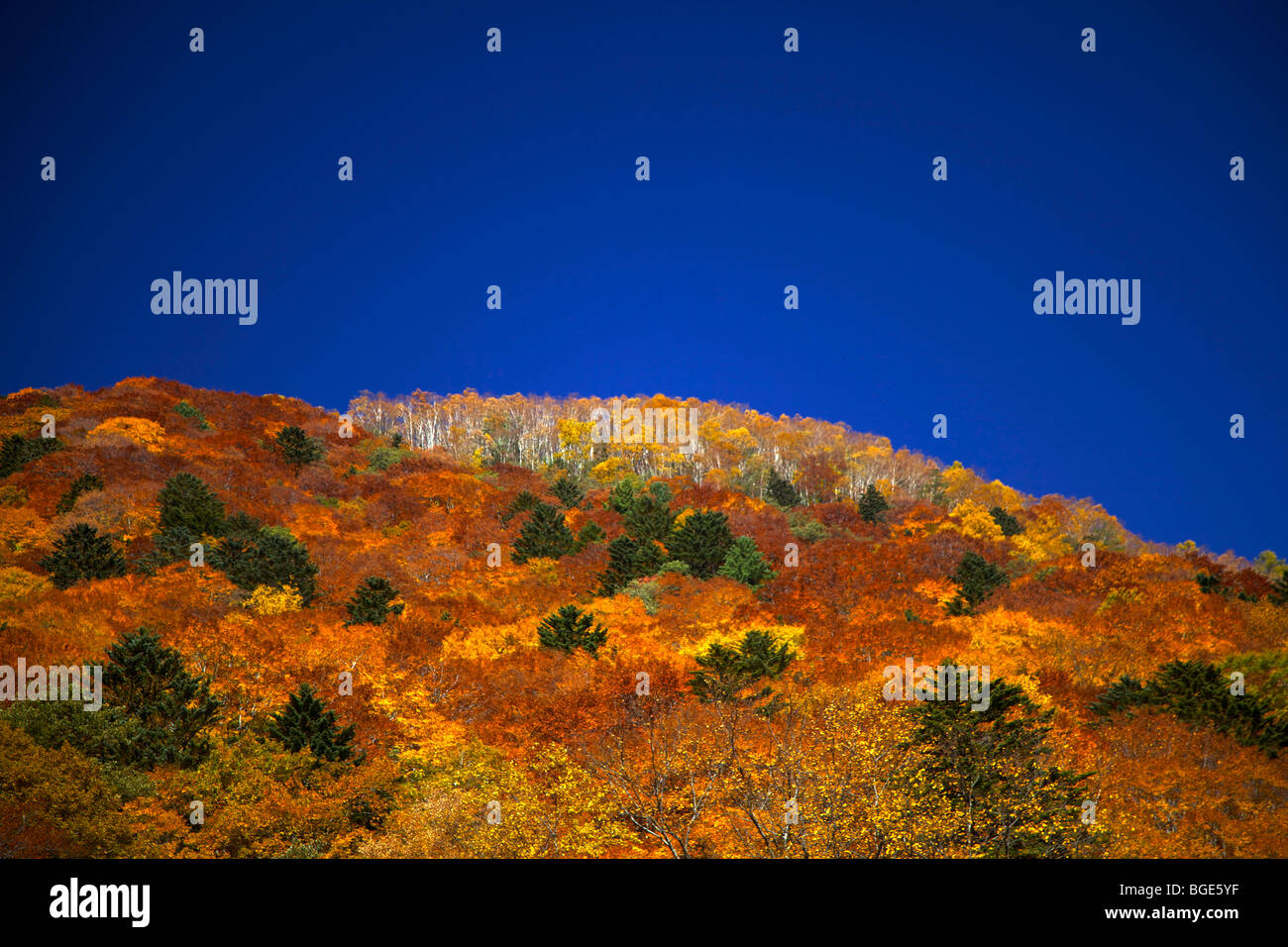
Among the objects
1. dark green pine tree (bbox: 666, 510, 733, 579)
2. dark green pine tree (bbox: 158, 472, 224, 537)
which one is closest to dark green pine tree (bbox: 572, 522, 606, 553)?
dark green pine tree (bbox: 666, 510, 733, 579)

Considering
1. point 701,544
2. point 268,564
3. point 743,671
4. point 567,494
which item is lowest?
point 743,671

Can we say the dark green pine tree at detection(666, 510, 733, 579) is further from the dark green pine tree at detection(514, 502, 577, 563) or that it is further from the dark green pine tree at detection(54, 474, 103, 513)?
the dark green pine tree at detection(54, 474, 103, 513)

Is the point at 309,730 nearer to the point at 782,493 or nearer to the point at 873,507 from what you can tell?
the point at 873,507

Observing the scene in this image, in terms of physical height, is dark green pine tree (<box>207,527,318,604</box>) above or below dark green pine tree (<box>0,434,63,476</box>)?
below

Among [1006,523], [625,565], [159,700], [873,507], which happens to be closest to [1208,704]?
[625,565]

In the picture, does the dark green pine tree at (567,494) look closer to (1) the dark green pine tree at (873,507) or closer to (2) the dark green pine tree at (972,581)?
(1) the dark green pine tree at (873,507)
